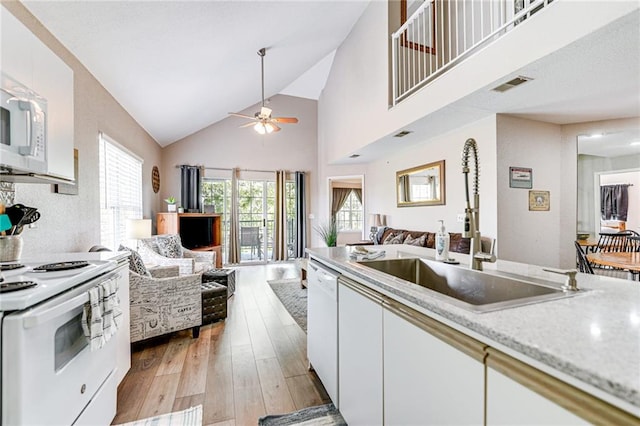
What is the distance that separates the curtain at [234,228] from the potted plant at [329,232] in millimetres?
2053

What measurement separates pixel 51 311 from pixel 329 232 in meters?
6.06

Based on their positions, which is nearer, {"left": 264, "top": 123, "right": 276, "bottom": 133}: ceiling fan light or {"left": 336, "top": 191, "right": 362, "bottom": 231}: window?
{"left": 264, "top": 123, "right": 276, "bottom": 133}: ceiling fan light

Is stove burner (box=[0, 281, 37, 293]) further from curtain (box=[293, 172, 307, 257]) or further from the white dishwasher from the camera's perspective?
curtain (box=[293, 172, 307, 257])

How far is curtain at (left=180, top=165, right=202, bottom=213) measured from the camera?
6.30 m

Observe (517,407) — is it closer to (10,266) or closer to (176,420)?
(176,420)

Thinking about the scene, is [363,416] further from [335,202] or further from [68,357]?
[335,202]

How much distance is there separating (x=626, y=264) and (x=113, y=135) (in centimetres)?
559

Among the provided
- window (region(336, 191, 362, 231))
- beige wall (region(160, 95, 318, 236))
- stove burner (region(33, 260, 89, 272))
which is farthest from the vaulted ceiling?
window (region(336, 191, 362, 231))

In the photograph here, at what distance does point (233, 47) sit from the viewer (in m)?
3.69

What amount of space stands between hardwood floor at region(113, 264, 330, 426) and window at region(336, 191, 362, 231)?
16.7 ft

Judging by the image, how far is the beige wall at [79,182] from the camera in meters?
2.00

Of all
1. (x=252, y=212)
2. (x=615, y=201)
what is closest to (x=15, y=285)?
(x=252, y=212)

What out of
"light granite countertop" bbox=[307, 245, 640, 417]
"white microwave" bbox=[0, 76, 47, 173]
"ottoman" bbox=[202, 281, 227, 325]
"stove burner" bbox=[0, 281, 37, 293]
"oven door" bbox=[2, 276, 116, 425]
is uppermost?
"white microwave" bbox=[0, 76, 47, 173]

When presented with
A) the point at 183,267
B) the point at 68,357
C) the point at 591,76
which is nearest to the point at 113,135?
the point at 183,267
